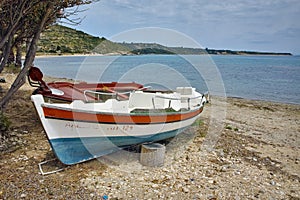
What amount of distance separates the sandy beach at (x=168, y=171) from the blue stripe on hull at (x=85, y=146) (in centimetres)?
18

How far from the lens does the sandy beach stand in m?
4.53

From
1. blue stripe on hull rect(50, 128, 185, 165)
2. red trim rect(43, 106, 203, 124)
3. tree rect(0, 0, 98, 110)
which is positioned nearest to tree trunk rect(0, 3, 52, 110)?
tree rect(0, 0, 98, 110)

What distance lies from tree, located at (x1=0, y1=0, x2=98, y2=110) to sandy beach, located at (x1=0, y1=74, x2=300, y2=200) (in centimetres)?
155

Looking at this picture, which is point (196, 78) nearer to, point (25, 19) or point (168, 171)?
point (25, 19)

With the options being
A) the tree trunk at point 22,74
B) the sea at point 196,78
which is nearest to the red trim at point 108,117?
the tree trunk at point 22,74

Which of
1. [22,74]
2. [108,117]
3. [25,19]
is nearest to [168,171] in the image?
[108,117]

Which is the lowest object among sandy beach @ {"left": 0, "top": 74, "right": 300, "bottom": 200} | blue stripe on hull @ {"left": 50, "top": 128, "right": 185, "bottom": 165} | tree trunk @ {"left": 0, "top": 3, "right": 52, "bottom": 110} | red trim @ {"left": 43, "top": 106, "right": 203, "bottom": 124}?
Result: sandy beach @ {"left": 0, "top": 74, "right": 300, "bottom": 200}

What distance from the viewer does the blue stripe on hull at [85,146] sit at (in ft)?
16.9

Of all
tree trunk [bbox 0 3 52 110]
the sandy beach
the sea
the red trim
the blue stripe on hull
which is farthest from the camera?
the sea

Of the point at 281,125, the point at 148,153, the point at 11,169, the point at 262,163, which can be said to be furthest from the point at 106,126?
the point at 281,125

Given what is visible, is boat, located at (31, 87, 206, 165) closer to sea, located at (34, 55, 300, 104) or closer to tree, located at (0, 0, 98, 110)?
tree, located at (0, 0, 98, 110)

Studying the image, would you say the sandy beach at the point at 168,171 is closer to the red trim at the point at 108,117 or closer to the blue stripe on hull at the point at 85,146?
the blue stripe on hull at the point at 85,146

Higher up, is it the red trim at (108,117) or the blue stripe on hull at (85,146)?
the red trim at (108,117)

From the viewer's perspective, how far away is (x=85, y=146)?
543 centimetres
